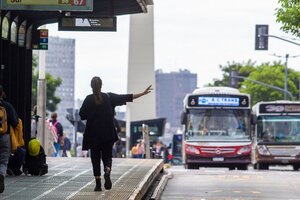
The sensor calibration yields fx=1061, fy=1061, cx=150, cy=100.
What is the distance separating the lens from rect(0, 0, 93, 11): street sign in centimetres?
1673

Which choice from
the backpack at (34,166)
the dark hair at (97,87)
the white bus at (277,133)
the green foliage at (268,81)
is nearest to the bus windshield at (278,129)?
the white bus at (277,133)

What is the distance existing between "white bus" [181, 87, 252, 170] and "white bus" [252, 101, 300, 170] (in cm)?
230

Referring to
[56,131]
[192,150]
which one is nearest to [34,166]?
[56,131]

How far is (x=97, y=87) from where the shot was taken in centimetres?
1583

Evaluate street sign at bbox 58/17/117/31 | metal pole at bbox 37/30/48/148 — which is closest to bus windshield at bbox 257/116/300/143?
metal pole at bbox 37/30/48/148

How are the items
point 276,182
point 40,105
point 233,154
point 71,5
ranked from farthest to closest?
point 233,154
point 40,105
point 276,182
point 71,5

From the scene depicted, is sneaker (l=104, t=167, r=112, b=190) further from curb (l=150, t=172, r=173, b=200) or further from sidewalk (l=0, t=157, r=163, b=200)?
curb (l=150, t=172, r=173, b=200)

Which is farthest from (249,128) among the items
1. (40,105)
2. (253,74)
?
(253,74)

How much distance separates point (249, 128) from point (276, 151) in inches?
115

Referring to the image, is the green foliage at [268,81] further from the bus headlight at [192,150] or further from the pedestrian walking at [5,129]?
the pedestrian walking at [5,129]

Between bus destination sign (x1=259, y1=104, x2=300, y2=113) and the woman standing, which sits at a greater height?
the woman standing

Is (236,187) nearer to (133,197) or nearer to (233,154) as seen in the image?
(133,197)

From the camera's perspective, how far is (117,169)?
75.3ft

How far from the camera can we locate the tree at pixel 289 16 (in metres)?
23.7
